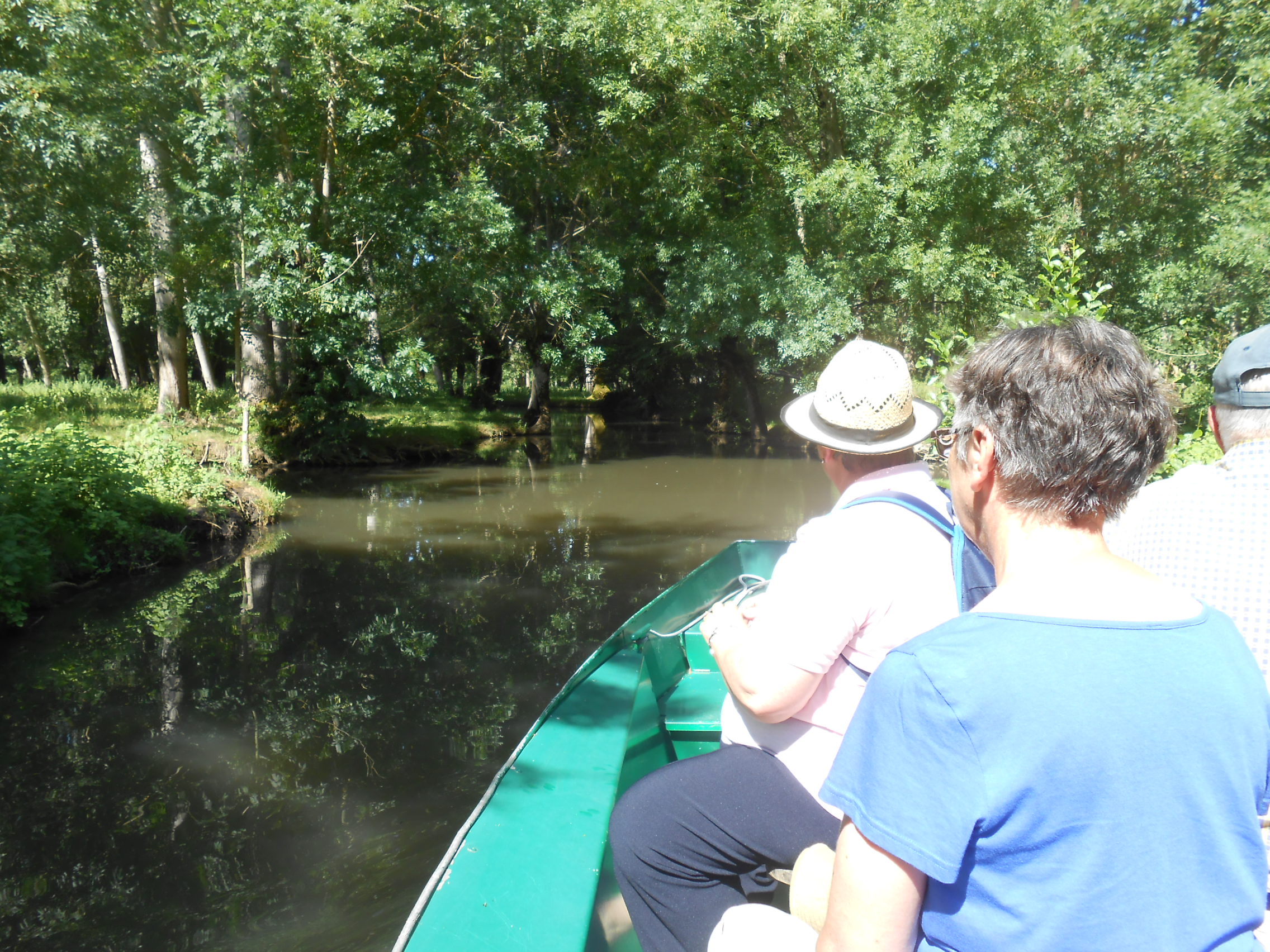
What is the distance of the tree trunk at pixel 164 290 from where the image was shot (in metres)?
13.8

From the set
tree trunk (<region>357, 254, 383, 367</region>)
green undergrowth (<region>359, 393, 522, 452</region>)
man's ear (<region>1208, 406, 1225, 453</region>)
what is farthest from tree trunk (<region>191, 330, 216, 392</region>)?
man's ear (<region>1208, 406, 1225, 453</region>)

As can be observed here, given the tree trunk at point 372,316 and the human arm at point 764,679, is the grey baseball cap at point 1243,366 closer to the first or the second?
the human arm at point 764,679

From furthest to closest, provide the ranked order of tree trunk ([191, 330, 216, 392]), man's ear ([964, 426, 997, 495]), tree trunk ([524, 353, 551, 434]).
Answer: tree trunk ([524, 353, 551, 434])
tree trunk ([191, 330, 216, 392])
man's ear ([964, 426, 997, 495])

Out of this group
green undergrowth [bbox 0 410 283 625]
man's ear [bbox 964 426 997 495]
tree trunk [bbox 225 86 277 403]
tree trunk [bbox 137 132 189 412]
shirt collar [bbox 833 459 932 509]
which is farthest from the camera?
tree trunk [bbox 225 86 277 403]

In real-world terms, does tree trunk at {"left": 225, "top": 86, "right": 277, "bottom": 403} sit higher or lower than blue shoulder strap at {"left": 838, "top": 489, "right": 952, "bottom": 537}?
higher

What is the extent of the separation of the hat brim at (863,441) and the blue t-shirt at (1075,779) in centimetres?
104

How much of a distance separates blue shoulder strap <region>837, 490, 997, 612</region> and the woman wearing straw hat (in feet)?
0.06

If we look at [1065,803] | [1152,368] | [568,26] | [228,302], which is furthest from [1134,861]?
[568,26]

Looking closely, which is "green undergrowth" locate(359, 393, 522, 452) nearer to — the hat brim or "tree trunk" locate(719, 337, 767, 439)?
"tree trunk" locate(719, 337, 767, 439)

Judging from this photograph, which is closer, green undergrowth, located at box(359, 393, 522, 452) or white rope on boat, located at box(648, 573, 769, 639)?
white rope on boat, located at box(648, 573, 769, 639)

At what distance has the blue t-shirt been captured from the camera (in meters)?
0.87

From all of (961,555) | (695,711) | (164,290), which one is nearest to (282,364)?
(164,290)

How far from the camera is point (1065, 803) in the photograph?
88 cm

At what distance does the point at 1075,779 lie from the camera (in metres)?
0.87
